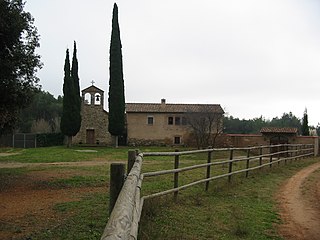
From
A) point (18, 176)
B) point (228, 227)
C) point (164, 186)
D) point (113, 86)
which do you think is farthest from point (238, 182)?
point (113, 86)

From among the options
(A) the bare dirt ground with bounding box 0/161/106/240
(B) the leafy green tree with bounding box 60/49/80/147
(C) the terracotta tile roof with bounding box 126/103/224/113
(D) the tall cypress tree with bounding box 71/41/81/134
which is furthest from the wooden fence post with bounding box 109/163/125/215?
(C) the terracotta tile roof with bounding box 126/103/224/113

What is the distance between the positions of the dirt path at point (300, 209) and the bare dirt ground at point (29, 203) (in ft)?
12.9

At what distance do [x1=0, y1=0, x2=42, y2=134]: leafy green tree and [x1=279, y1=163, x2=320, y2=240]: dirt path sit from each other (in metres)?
8.35

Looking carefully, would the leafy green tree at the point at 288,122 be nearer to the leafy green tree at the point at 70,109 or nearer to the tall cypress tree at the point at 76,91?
the tall cypress tree at the point at 76,91

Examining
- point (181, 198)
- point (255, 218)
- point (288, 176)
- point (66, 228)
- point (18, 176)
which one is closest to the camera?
point (66, 228)

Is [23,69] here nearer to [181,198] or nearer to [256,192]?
[181,198]

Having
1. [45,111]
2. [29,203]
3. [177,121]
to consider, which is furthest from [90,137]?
[29,203]

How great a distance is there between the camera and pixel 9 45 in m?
11.5

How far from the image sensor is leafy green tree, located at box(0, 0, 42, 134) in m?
11.2

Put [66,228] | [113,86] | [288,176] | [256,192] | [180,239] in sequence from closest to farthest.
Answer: [180,239] → [66,228] → [256,192] → [288,176] → [113,86]

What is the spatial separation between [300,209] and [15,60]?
29.3 feet

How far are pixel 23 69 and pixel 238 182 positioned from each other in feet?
25.0

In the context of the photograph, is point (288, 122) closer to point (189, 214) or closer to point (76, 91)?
point (76, 91)

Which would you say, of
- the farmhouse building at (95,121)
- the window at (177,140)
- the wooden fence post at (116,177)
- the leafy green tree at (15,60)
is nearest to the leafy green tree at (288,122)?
the window at (177,140)
